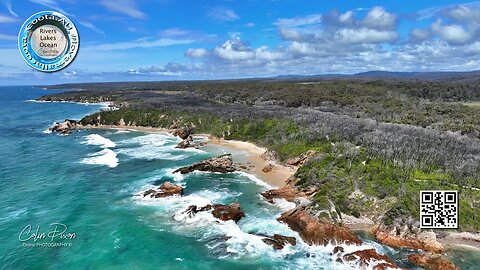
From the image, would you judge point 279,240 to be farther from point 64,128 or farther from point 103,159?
point 64,128

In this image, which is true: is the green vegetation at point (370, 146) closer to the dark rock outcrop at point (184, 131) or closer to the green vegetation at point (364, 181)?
the green vegetation at point (364, 181)

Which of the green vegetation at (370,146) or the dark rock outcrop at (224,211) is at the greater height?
the green vegetation at (370,146)

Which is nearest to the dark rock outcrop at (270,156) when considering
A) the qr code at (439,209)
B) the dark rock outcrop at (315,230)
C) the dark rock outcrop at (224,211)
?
the dark rock outcrop at (224,211)

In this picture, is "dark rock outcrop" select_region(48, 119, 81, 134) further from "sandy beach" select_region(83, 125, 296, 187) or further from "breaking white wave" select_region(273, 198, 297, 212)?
"breaking white wave" select_region(273, 198, 297, 212)

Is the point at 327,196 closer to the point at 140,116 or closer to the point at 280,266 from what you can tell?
the point at 280,266

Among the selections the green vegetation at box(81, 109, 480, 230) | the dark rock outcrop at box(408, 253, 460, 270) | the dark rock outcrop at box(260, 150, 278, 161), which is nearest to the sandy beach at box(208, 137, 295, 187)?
the dark rock outcrop at box(260, 150, 278, 161)

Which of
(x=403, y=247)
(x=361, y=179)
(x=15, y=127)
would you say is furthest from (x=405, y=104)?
(x=15, y=127)
